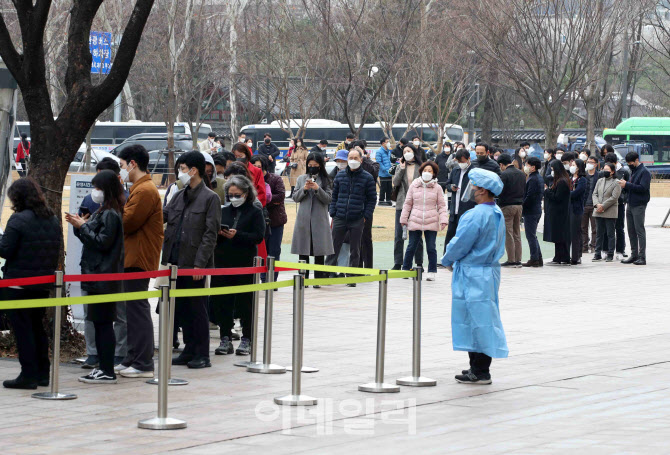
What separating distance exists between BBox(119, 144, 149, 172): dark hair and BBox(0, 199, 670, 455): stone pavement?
1.71 meters

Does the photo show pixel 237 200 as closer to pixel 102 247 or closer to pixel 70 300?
pixel 102 247

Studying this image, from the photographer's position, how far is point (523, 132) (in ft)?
239

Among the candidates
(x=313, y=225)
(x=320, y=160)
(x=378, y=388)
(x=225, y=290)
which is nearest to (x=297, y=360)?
(x=225, y=290)

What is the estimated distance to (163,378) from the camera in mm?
7191

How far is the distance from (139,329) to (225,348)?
139 cm

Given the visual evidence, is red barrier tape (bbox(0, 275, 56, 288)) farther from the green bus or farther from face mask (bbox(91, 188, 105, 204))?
the green bus

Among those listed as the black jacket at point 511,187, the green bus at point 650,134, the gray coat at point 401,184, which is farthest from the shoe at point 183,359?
the green bus at point 650,134

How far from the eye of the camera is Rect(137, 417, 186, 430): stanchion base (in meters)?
7.11

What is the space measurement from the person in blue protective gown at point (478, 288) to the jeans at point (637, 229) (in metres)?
10.6

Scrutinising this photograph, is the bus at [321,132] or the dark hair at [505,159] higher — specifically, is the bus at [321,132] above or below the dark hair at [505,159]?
→ above

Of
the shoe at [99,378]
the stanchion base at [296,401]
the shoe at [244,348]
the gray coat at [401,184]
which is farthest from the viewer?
the gray coat at [401,184]

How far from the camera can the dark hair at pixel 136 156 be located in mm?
9203

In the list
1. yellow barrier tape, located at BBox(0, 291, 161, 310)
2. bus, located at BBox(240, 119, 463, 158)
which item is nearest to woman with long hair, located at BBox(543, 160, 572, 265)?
yellow barrier tape, located at BBox(0, 291, 161, 310)

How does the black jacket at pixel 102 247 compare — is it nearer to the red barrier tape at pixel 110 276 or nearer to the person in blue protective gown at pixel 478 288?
the red barrier tape at pixel 110 276
